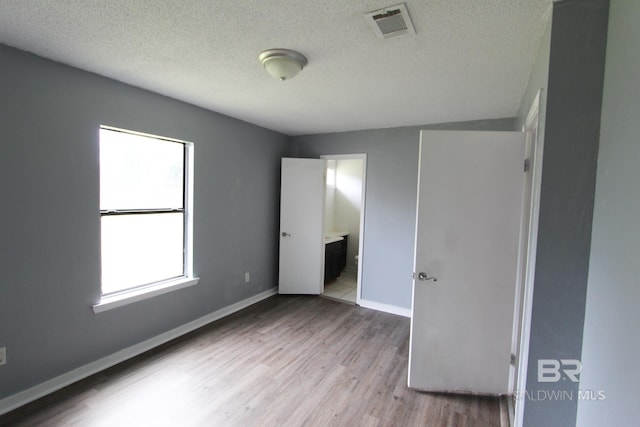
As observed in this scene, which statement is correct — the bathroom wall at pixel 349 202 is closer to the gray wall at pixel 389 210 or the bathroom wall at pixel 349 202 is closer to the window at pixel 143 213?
the gray wall at pixel 389 210

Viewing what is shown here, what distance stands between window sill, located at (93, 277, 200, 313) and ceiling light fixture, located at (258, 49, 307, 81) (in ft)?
7.27

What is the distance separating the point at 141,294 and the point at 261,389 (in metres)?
1.37

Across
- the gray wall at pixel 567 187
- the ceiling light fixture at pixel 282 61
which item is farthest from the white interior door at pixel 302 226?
the gray wall at pixel 567 187

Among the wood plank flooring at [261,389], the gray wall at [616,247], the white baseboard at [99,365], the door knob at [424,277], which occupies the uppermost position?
the gray wall at [616,247]

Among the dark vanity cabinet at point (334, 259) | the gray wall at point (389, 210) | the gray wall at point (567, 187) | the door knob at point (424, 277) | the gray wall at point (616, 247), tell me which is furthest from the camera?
the dark vanity cabinet at point (334, 259)

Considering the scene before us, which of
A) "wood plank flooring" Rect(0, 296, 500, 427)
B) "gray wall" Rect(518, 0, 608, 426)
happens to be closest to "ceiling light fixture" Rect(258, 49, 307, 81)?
"gray wall" Rect(518, 0, 608, 426)

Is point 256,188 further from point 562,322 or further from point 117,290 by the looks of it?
point 562,322

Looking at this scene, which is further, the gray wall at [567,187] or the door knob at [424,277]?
the door knob at [424,277]

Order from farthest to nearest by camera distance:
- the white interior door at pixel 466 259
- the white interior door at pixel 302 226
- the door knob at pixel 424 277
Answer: the white interior door at pixel 302 226 → the door knob at pixel 424 277 → the white interior door at pixel 466 259

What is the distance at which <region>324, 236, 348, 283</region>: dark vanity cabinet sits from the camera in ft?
15.8

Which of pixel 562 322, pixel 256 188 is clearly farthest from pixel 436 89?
pixel 256 188

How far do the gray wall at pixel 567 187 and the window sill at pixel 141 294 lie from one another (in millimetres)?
2883

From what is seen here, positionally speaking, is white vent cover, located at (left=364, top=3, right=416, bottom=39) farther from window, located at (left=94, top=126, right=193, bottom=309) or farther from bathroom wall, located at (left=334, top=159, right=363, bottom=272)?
bathroom wall, located at (left=334, top=159, right=363, bottom=272)

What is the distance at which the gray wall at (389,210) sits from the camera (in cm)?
367
